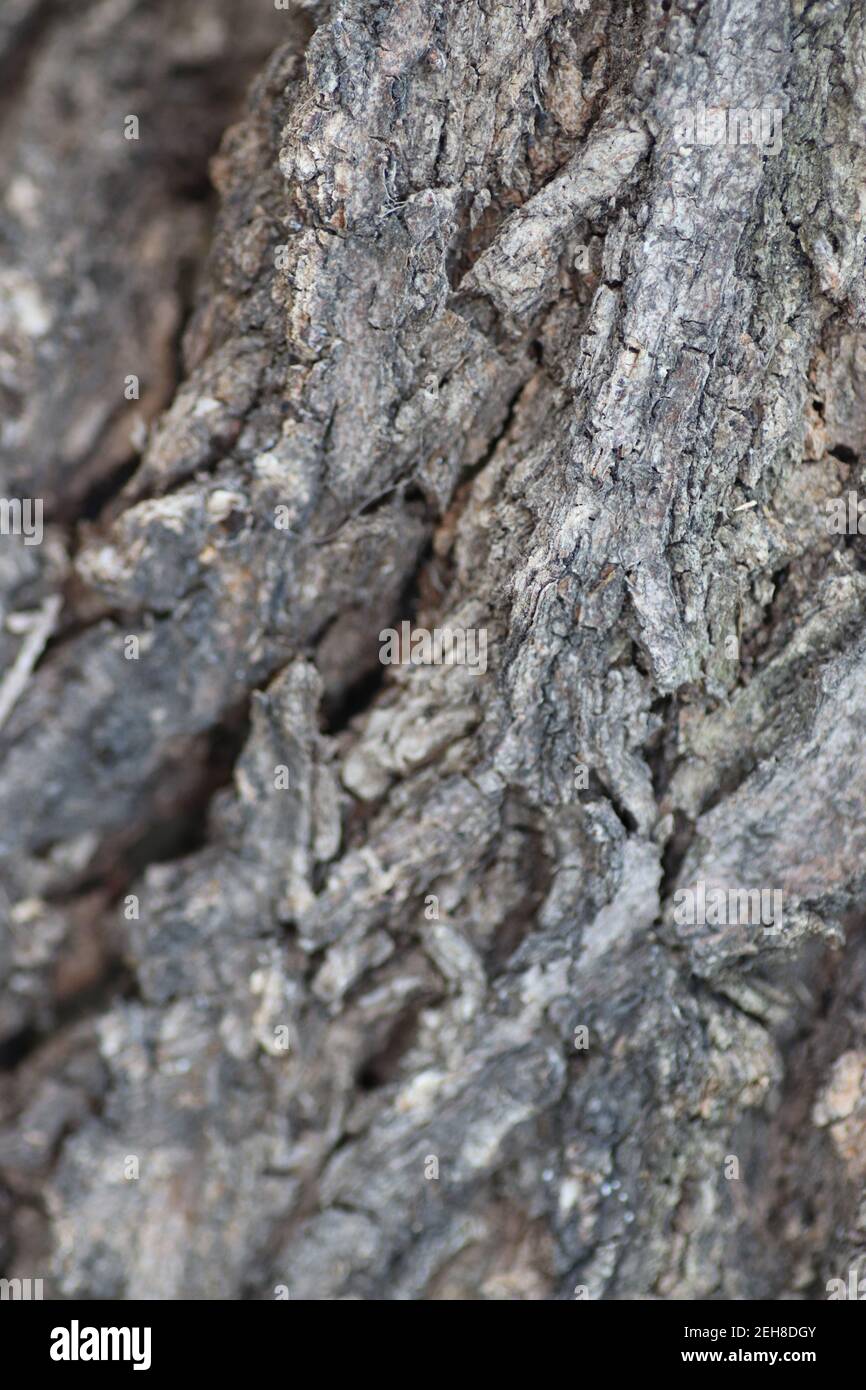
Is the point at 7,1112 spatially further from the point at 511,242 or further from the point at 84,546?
the point at 511,242

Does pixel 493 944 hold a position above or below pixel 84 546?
below

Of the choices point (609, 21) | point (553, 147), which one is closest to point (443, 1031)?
point (553, 147)

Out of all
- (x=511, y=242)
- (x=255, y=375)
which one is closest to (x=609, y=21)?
(x=511, y=242)

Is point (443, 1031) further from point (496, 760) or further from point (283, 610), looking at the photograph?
point (283, 610)

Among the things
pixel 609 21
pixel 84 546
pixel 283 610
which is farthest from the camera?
pixel 84 546

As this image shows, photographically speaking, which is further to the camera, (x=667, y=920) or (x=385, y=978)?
(x=385, y=978)

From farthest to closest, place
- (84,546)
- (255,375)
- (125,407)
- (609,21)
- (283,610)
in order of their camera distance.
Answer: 1. (125,407)
2. (84,546)
3. (283,610)
4. (255,375)
5. (609,21)
